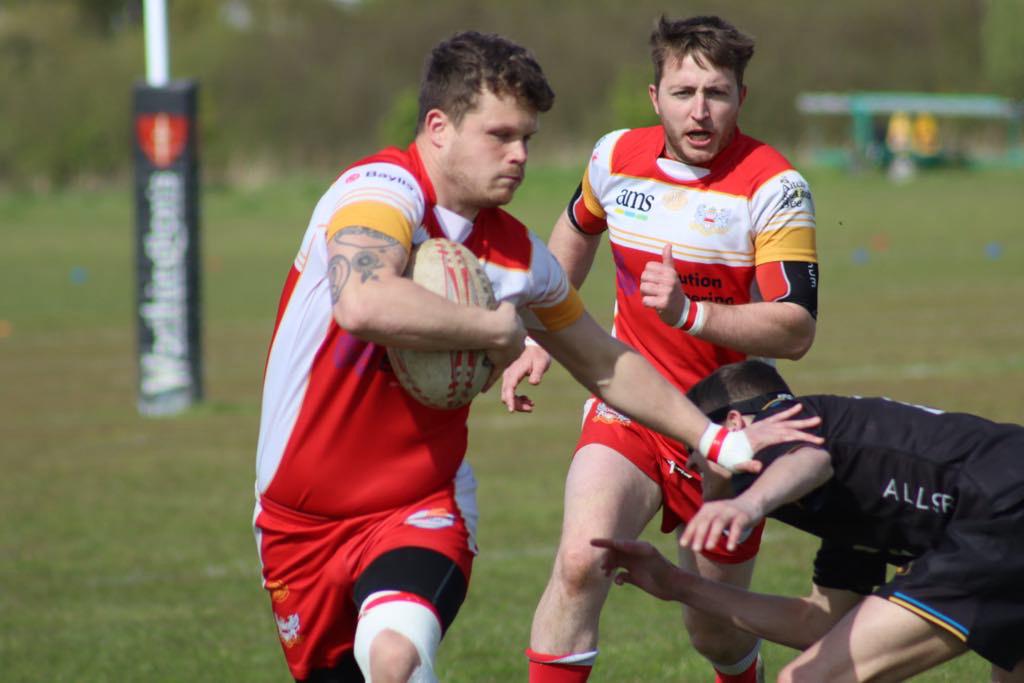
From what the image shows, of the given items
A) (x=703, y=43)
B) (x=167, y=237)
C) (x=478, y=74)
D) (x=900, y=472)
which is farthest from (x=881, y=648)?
(x=167, y=237)

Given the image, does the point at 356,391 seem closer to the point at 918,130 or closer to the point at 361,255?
the point at 361,255

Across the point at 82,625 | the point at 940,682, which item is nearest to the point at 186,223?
the point at 82,625

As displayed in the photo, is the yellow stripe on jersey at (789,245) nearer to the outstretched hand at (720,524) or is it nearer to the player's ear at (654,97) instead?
the player's ear at (654,97)

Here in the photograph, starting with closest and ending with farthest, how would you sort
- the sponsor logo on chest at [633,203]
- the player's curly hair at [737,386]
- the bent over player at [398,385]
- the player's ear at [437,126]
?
the bent over player at [398,385]
the player's ear at [437,126]
the player's curly hair at [737,386]
the sponsor logo on chest at [633,203]

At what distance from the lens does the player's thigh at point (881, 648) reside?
4.30 meters

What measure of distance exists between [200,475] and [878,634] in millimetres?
7738

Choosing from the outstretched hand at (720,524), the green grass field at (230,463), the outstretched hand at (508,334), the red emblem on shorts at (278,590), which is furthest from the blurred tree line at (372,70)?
the outstretched hand at (720,524)

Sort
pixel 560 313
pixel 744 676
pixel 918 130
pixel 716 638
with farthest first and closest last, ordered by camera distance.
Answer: pixel 918 130 → pixel 744 676 → pixel 716 638 → pixel 560 313

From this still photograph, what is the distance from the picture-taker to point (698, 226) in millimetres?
5613

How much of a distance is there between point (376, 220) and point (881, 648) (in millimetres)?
1922

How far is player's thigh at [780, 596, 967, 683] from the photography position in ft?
14.1

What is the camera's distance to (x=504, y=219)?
4504 millimetres

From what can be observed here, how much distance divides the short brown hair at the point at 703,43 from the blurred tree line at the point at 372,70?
4098cm

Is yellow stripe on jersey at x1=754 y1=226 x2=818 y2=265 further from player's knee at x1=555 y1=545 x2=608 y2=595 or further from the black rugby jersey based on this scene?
player's knee at x1=555 y1=545 x2=608 y2=595
